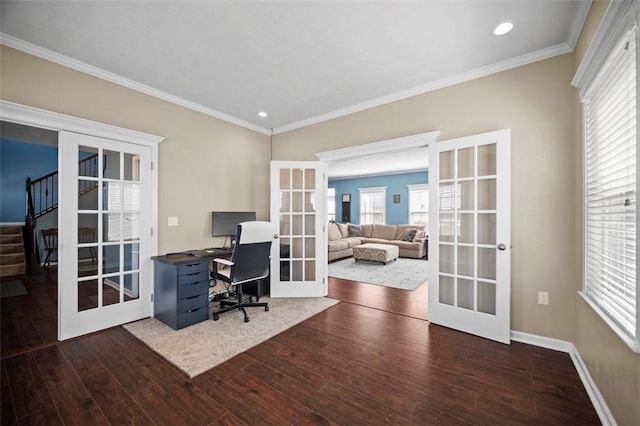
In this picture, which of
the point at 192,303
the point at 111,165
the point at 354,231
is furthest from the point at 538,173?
the point at 354,231

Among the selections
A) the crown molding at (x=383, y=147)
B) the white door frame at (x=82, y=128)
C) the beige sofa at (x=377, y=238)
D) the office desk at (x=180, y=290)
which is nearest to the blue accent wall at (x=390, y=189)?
the beige sofa at (x=377, y=238)

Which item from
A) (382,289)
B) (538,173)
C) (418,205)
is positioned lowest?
(382,289)

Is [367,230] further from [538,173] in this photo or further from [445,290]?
[538,173]

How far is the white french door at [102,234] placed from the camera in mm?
2570

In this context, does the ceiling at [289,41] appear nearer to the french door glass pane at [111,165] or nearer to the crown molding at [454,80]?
the crown molding at [454,80]

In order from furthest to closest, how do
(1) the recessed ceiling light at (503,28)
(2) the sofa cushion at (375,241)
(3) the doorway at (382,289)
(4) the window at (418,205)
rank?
1. (4) the window at (418,205)
2. (2) the sofa cushion at (375,241)
3. (3) the doorway at (382,289)
4. (1) the recessed ceiling light at (503,28)

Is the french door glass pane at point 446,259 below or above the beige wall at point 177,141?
below

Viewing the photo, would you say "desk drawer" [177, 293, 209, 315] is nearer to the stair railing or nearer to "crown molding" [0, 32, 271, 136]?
"crown molding" [0, 32, 271, 136]

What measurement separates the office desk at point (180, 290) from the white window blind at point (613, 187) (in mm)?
3361

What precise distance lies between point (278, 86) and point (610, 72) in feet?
9.22

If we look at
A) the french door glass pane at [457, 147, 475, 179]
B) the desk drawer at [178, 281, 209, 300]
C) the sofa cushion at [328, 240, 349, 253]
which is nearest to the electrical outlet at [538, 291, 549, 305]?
the french door glass pane at [457, 147, 475, 179]

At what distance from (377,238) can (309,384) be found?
6841mm

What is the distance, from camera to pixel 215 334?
2668mm

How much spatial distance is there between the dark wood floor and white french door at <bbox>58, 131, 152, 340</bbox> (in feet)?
1.03
